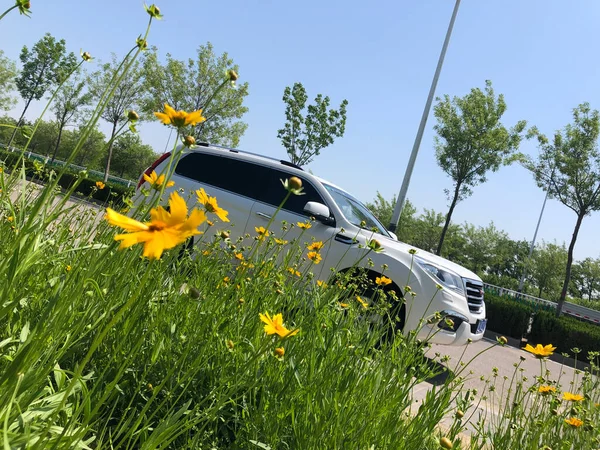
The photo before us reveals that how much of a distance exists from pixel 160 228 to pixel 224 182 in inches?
209

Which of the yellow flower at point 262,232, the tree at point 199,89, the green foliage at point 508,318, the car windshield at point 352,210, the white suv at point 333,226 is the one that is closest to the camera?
the yellow flower at point 262,232

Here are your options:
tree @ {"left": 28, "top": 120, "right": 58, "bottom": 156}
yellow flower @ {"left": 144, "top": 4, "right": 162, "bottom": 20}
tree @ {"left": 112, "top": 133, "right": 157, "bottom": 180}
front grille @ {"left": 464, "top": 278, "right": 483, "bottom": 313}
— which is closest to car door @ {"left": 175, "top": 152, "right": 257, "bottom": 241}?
front grille @ {"left": 464, "top": 278, "right": 483, "bottom": 313}

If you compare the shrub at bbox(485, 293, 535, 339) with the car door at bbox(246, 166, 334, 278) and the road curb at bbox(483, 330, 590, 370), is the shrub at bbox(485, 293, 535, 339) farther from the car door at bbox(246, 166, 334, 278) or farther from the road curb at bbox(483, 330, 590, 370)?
the car door at bbox(246, 166, 334, 278)

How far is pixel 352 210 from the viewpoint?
550 centimetres

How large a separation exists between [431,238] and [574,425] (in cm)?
3970

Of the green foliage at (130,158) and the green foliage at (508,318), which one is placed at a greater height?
the green foliage at (130,158)

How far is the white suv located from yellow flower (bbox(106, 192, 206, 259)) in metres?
3.30

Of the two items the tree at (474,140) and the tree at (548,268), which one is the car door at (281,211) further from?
the tree at (548,268)

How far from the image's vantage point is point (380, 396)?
161cm

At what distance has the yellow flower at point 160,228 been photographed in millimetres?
565

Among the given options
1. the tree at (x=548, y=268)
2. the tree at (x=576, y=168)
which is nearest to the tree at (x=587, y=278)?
the tree at (x=548, y=268)

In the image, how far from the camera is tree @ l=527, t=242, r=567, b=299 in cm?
4150

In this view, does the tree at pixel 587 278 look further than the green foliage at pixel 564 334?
Yes

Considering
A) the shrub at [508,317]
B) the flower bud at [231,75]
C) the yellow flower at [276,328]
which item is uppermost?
the flower bud at [231,75]
